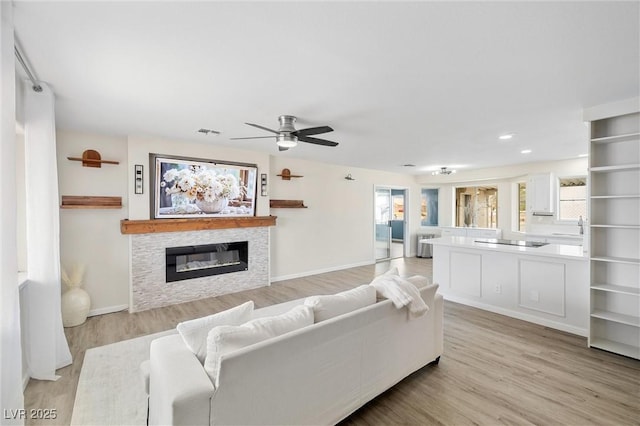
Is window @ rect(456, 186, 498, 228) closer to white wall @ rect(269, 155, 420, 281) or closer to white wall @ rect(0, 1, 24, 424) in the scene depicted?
white wall @ rect(269, 155, 420, 281)

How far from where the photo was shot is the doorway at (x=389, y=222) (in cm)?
793

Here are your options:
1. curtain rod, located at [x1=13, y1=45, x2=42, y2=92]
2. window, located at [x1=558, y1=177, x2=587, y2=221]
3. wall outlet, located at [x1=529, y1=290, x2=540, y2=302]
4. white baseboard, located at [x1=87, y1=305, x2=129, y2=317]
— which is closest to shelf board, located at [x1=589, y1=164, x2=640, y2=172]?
wall outlet, located at [x1=529, y1=290, x2=540, y2=302]

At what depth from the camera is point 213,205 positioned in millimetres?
4816

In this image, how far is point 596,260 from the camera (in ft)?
9.98

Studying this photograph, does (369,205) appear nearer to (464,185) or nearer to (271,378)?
(464,185)

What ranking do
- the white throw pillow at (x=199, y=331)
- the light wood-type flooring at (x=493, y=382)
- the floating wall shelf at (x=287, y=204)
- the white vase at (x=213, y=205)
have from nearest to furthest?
the white throw pillow at (x=199, y=331) < the light wood-type flooring at (x=493, y=382) < the white vase at (x=213, y=205) < the floating wall shelf at (x=287, y=204)

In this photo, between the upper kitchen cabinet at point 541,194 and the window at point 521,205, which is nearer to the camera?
the upper kitchen cabinet at point 541,194

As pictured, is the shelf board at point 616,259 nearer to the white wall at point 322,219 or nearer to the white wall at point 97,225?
the white wall at point 322,219

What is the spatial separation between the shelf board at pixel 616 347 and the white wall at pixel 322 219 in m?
4.46

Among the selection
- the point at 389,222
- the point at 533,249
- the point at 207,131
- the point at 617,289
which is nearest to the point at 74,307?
the point at 207,131

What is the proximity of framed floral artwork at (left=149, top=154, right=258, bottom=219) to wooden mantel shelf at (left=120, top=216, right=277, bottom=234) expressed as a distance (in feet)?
0.31

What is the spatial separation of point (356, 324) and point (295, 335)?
1.58 ft

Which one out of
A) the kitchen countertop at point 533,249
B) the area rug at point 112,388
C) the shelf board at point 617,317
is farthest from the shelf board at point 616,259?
the area rug at point 112,388

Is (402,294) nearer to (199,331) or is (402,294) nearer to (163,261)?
(199,331)
